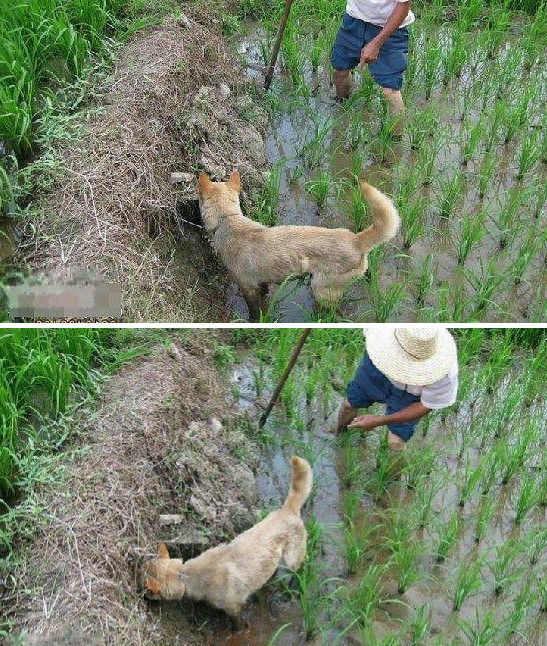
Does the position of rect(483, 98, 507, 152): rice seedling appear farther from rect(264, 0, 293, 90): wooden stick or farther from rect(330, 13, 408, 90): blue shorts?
rect(264, 0, 293, 90): wooden stick

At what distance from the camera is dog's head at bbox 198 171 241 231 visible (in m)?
4.08

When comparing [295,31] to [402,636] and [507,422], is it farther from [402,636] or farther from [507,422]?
[402,636]

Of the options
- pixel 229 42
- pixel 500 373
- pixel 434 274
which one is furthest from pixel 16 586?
pixel 229 42

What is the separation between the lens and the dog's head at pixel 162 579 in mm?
3296

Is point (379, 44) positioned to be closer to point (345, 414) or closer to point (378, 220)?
point (378, 220)

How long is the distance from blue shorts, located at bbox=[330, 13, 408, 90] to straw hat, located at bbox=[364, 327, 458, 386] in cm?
191

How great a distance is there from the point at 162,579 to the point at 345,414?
4.76 ft

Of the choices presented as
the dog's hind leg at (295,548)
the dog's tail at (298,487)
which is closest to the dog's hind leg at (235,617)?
the dog's hind leg at (295,548)

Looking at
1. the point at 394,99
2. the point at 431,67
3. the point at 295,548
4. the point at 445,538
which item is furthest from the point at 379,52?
the point at 295,548

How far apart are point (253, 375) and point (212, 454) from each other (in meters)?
0.76

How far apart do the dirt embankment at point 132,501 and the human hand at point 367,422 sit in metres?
0.58

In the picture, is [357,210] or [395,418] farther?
[357,210]

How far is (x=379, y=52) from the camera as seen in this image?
4.91 meters

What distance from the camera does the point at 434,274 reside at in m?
Answer: 4.27
